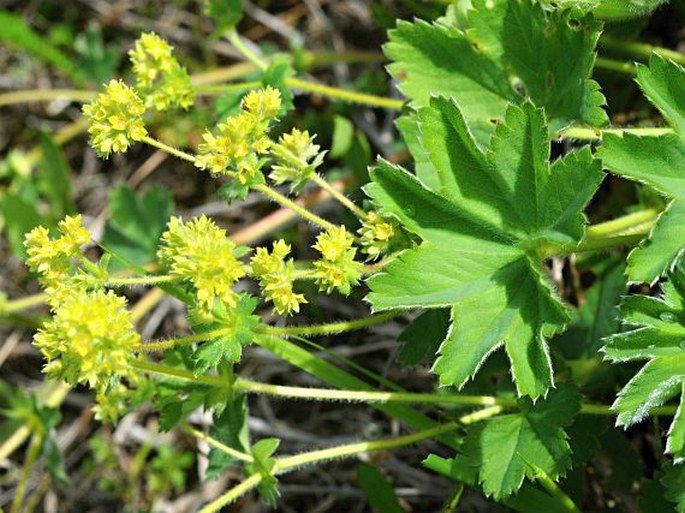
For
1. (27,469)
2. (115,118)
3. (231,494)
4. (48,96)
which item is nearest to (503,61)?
(115,118)

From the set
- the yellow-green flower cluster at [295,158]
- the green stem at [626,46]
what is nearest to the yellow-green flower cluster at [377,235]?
the yellow-green flower cluster at [295,158]

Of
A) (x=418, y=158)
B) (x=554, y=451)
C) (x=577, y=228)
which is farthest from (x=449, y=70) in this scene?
(x=554, y=451)

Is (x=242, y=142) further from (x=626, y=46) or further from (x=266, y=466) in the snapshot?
(x=626, y=46)

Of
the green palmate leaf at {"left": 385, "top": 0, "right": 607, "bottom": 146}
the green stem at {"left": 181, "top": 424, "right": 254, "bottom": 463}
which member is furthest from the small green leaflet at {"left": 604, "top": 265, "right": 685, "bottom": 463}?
the green stem at {"left": 181, "top": 424, "right": 254, "bottom": 463}

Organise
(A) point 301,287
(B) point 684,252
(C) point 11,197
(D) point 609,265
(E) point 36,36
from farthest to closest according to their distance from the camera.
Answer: (E) point 36,36
(C) point 11,197
(A) point 301,287
(D) point 609,265
(B) point 684,252

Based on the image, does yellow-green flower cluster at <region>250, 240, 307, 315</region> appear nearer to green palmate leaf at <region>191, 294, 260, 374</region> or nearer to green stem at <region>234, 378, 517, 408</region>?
green palmate leaf at <region>191, 294, 260, 374</region>

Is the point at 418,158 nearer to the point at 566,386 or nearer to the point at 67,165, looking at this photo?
the point at 566,386

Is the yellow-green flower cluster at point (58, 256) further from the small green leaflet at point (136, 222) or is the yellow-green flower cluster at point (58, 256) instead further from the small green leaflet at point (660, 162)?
the small green leaflet at point (136, 222)
